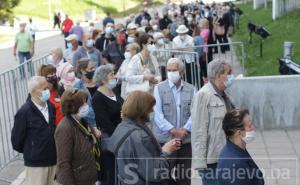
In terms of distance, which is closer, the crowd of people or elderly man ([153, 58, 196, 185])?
the crowd of people

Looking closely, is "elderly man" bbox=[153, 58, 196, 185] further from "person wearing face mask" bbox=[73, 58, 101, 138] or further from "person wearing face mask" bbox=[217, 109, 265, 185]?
"person wearing face mask" bbox=[217, 109, 265, 185]

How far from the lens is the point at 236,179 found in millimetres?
4742

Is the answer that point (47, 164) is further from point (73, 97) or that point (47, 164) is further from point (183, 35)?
point (183, 35)

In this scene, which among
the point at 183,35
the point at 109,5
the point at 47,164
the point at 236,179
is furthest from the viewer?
the point at 109,5

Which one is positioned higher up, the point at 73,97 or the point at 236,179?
the point at 73,97

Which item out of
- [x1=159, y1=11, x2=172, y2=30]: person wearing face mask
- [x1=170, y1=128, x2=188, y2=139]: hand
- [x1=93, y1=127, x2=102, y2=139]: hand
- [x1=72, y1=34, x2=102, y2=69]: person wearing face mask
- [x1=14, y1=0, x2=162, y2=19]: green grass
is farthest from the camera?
[x1=14, y1=0, x2=162, y2=19]: green grass

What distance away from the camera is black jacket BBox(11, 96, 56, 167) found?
696 centimetres

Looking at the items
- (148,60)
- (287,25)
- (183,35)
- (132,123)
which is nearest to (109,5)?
(287,25)

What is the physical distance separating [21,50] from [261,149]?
37.9 feet

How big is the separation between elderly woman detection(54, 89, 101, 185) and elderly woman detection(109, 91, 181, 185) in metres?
0.83

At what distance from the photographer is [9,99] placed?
40.5 feet

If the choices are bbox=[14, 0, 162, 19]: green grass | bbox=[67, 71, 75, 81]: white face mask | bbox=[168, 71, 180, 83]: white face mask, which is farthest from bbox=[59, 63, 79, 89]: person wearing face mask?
bbox=[14, 0, 162, 19]: green grass

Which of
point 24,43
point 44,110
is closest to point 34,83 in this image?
point 44,110

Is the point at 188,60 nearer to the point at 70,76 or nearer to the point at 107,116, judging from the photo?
the point at 70,76
